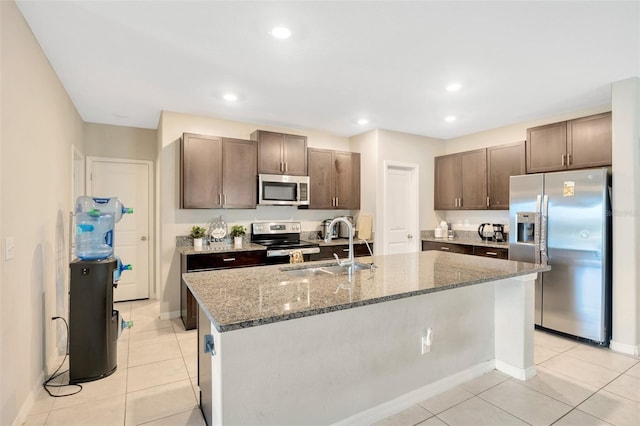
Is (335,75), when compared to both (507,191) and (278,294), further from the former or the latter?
(507,191)

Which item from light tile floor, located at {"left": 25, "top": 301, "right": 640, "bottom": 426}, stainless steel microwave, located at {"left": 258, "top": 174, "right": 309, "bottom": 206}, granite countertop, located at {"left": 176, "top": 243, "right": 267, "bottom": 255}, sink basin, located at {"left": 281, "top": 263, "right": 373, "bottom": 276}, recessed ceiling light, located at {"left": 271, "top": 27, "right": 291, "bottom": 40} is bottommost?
light tile floor, located at {"left": 25, "top": 301, "right": 640, "bottom": 426}

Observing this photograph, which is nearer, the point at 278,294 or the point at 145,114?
the point at 278,294

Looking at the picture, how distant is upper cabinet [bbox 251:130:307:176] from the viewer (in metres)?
4.30

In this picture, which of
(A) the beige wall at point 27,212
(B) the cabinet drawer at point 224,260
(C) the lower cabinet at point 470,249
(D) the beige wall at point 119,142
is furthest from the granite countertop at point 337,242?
(A) the beige wall at point 27,212

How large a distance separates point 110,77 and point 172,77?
0.55 m

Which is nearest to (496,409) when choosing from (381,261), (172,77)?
(381,261)

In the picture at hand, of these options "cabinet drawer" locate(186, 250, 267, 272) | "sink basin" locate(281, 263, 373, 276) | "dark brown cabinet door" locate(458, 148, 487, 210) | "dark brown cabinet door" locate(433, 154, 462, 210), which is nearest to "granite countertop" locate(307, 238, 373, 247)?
"cabinet drawer" locate(186, 250, 267, 272)

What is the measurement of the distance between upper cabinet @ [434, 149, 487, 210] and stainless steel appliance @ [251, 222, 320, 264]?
2291 mm

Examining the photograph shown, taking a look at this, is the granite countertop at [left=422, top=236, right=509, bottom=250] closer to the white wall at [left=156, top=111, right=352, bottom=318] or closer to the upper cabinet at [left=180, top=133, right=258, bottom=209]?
the upper cabinet at [left=180, top=133, right=258, bottom=209]

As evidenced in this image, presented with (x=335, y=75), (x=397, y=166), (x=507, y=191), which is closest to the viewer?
(x=335, y=75)

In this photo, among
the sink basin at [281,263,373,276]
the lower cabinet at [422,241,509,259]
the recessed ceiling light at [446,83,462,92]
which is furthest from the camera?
the lower cabinet at [422,241,509,259]

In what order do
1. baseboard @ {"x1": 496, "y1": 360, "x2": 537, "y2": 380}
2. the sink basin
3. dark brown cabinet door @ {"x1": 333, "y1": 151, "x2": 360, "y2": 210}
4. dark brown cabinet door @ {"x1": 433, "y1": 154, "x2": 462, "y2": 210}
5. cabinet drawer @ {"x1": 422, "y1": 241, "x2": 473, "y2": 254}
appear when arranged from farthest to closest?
1. dark brown cabinet door @ {"x1": 433, "y1": 154, "x2": 462, "y2": 210}
2. dark brown cabinet door @ {"x1": 333, "y1": 151, "x2": 360, "y2": 210}
3. cabinet drawer @ {"x1": 422, "y1": 241, "x2": 473, "y2": 254}
4. baseboard @ {"x1": 496, "y1": 360, "x2": 537, "y2": 380}
5. the sink basin

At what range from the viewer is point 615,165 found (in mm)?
3121

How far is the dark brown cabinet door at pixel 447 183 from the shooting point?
16.6ft
